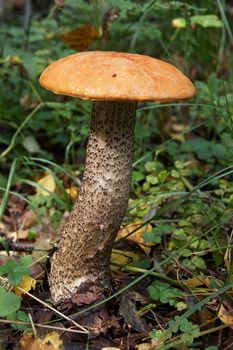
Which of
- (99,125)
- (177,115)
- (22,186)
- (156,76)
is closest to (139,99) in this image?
(156,76)

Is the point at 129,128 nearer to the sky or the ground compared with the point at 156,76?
nearer to the ground

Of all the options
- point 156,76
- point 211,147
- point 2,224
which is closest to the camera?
point 156,76

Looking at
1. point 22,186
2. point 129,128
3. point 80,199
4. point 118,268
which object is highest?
point 129,128

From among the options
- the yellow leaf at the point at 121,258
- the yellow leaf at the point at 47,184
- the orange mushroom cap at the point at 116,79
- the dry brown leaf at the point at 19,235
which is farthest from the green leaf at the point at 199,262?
the yellow leaf at the point at 47,184

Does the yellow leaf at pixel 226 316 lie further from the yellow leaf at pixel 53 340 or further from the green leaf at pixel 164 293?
the yellow leaf at pixel 53 340

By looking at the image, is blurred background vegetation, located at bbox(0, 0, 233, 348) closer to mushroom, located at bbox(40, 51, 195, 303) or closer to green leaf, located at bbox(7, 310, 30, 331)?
mushroom, located at bbox(40, 51, 195, 303)

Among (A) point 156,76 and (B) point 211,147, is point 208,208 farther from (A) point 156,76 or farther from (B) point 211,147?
(A) point 156,76

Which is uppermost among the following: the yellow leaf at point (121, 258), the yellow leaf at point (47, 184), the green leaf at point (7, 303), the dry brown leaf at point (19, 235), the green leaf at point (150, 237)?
the green leaf at point (7, 303)
